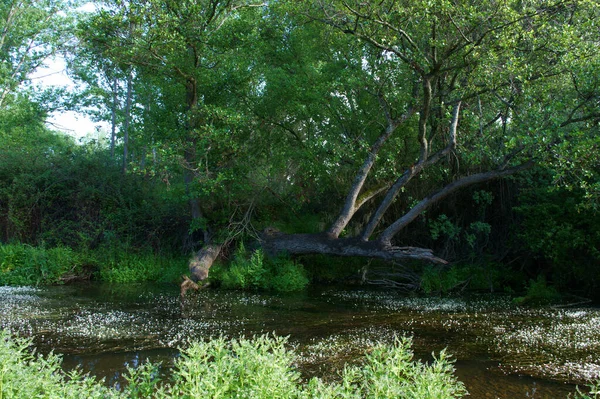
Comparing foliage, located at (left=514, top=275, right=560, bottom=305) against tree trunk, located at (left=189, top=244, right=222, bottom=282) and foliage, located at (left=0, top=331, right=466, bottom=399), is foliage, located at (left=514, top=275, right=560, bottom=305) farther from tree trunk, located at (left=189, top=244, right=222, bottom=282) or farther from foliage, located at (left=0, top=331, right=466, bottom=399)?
foliage, located at (left=0, top=331, right=466, bottom=399)

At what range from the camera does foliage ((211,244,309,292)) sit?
14859mm

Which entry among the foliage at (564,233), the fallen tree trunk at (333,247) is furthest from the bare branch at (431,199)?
the foliage at (564,233)

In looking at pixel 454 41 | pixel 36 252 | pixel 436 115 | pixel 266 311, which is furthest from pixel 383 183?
pixel 36 252

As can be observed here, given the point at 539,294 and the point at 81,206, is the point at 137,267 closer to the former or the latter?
the point at 81,206

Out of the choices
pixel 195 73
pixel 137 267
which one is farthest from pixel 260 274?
pixel 195 73

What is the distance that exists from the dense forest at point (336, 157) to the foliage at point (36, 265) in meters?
0.06

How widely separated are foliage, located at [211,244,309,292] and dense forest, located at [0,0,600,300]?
2.7 inches

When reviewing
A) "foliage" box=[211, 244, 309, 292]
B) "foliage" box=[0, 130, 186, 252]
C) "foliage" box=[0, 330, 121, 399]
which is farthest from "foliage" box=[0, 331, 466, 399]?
"foliage" box=[0, 130, 186, 252]

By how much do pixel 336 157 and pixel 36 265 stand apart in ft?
32.2

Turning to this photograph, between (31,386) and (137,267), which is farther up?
(31,386)

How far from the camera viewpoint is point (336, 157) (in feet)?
48.2

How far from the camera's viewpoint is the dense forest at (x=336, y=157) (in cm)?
1218

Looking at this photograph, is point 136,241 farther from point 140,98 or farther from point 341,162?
point 341,162

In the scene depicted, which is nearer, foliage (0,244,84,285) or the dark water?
the dark water
